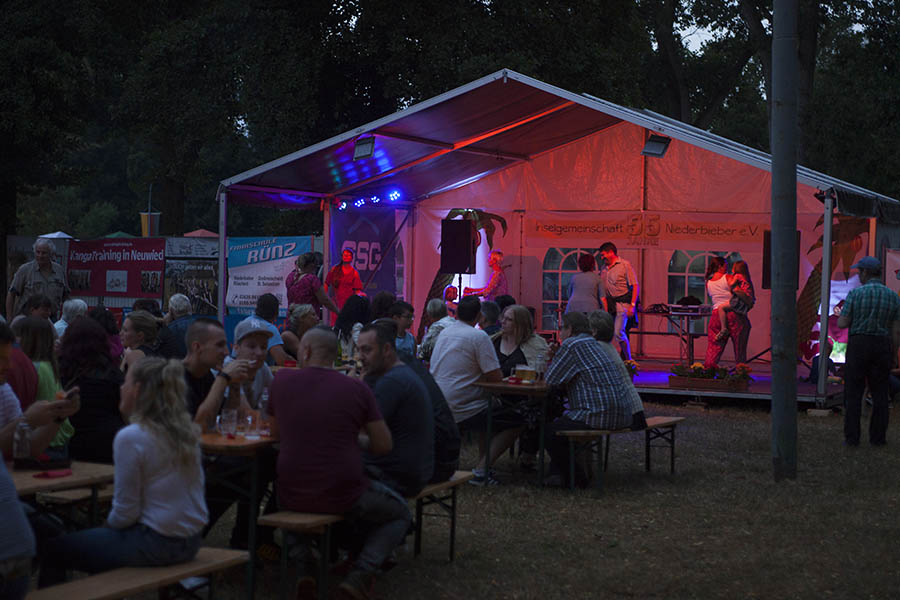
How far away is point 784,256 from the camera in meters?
7.59

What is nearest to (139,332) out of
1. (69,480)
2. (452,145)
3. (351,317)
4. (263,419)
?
(263,419)

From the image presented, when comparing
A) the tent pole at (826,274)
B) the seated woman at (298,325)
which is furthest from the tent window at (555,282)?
the seated woman at (298,325)

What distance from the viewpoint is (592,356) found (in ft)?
23.1

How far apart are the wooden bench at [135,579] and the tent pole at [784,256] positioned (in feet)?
16.0

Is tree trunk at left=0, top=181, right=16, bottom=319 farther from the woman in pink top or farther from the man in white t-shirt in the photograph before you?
the man in white t-shirt

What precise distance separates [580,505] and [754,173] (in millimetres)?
8011

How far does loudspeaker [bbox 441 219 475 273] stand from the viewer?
13609 mm

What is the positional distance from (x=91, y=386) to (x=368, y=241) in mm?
10088

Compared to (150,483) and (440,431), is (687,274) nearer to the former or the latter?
(440,431)

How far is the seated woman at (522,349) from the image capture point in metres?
7.64

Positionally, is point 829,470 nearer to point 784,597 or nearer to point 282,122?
point 784,597

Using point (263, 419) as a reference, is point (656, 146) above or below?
above

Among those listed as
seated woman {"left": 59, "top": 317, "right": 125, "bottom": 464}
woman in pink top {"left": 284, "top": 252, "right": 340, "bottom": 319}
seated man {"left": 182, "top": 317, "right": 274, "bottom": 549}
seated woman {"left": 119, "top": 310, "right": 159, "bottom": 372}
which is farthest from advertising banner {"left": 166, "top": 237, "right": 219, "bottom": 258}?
seated man {"left": 182, "top": 317, "right": 274, "bottom": 549}

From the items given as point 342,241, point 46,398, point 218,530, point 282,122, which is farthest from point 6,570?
point 282,122
